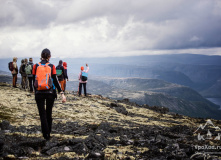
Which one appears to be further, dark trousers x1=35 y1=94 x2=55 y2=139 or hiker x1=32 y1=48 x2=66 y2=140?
dark trousers x1=35 y1=94 x2=55 y2=139

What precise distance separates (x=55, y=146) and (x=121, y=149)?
3276 millimetres

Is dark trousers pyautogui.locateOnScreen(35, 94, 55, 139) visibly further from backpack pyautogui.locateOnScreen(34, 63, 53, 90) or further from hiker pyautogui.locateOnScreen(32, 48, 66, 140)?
backpack pyautogui.locateOnScreen(34, 63, 53, 90)

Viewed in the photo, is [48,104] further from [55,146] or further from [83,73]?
[83,73]

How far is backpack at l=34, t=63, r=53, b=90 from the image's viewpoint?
8.69 metres

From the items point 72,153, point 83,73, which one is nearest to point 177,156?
point 72,153

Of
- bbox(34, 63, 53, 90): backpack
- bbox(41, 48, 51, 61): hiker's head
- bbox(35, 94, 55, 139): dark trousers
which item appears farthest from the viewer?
bbox(41, 48, 51, 61): hiker's head

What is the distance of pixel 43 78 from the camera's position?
8.75 metres

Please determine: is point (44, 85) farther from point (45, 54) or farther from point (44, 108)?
point (45, 54)

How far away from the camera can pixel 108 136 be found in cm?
1188

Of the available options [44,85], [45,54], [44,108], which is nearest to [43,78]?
[44,85]

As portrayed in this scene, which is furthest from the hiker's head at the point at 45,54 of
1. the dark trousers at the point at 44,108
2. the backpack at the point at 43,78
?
the dark trousers at the point at 44,108

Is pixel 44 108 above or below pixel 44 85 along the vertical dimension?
below

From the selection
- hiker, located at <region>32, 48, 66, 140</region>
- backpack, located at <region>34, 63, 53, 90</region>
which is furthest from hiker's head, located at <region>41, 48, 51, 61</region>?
backpack, located at <region>34, 63, 53, 90</region>

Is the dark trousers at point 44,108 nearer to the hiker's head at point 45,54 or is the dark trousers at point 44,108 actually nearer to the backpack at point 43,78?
the backpack at point 43,78
